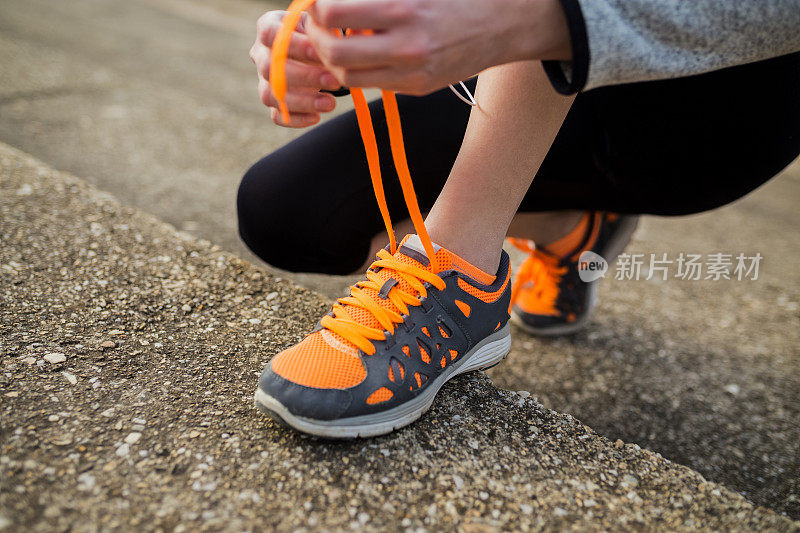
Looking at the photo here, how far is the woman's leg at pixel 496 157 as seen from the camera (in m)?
0.81

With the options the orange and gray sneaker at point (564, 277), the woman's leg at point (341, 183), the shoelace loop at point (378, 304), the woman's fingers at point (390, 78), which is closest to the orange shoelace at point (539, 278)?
the orange and gray sneaker at point (564, 277)

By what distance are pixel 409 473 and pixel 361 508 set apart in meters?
0.09

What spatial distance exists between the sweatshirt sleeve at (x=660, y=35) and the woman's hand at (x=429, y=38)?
0.09 ft

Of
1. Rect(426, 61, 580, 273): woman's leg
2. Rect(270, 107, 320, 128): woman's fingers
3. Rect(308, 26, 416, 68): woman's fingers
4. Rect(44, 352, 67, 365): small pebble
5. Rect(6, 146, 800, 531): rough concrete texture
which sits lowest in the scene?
Rect(6, 146, 800, 531): rough concrete texture

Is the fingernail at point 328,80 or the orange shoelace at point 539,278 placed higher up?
the fingernail at point 328,80

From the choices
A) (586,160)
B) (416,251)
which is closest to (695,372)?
(586,160)

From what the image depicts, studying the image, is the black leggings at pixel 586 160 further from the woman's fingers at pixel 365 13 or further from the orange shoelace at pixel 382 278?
the woman's fingers at pixel 365 13

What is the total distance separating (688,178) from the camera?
1.14 m

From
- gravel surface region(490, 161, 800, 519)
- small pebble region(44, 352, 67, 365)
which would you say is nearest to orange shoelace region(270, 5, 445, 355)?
small pebble region(44, 352, 67, 365)

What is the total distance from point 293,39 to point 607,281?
1380 mm

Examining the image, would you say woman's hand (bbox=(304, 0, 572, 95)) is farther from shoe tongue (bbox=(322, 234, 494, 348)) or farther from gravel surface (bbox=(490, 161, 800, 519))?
gravel surface (bbox=(490, 161, 800, 519))

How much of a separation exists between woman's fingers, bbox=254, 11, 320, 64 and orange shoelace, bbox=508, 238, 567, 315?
0.82m

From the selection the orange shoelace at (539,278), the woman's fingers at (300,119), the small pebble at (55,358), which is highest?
the woman's fingers at (300,119)

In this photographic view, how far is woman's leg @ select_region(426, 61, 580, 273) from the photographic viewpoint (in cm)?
81
